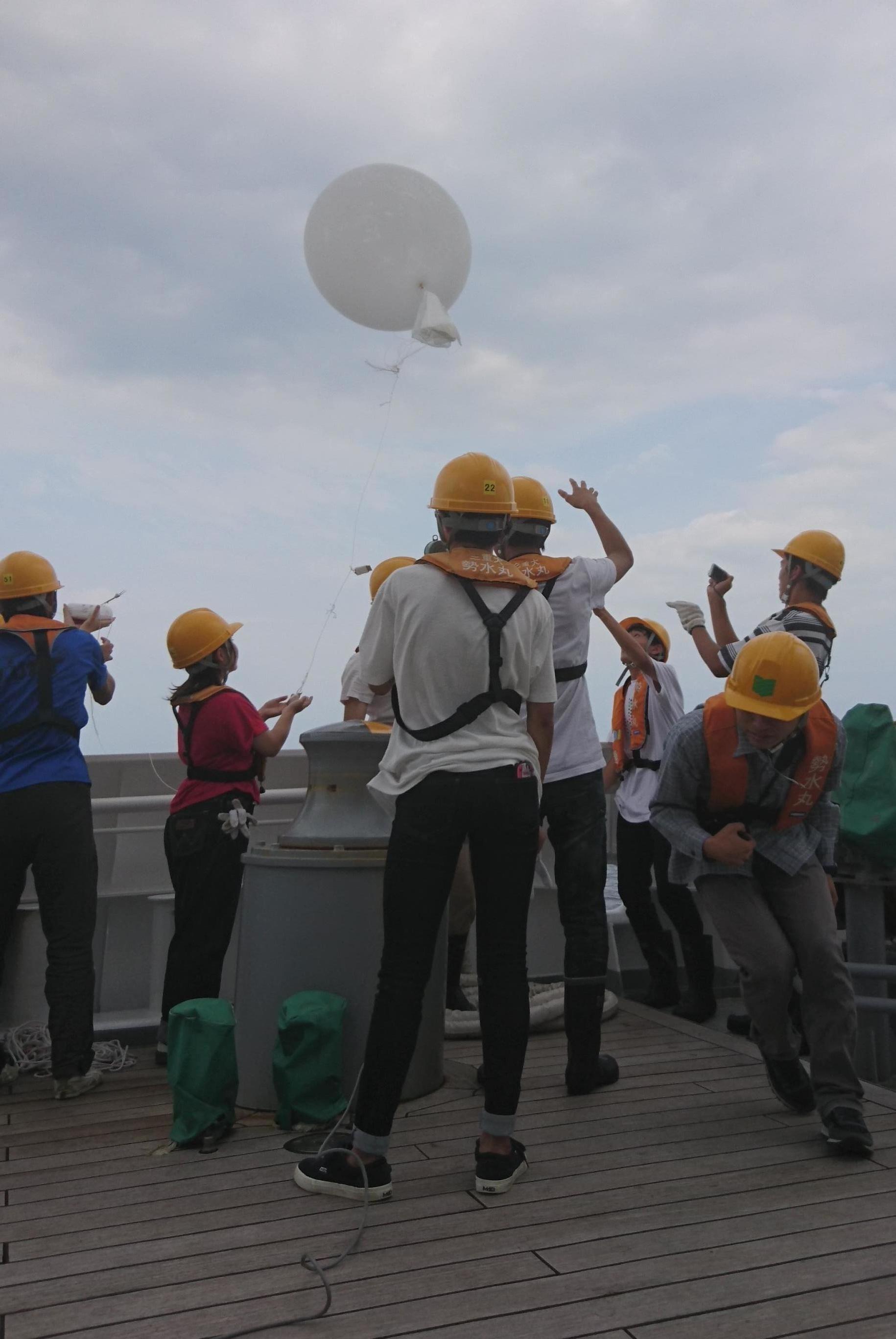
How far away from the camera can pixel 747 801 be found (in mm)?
3693

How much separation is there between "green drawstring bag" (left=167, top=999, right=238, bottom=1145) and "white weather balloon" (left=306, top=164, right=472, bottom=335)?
3.13m

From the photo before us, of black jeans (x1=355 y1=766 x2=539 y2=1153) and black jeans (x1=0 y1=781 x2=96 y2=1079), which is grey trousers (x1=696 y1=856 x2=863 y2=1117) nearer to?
black jeans (x1=355 y1=766 x2=539 y2=1153)

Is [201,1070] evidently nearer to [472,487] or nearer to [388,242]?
[472,487]

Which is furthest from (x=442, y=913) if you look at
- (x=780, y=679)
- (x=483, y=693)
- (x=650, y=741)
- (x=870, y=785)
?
(x=650, y=741)

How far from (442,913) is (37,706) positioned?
2.05 meters

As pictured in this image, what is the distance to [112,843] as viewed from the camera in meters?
5.61

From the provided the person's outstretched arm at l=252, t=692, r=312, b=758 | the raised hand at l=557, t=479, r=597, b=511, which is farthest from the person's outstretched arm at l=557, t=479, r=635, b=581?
the person's outstretched arm at l=252, t=692, r=312, b=758

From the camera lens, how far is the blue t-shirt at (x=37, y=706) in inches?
169

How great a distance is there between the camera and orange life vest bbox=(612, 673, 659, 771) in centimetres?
591

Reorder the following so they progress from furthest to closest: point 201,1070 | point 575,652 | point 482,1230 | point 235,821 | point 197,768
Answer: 1. point 197,768
2. point 235,821
3. point 575,652
4. point 201,1070
5. point 482,1230

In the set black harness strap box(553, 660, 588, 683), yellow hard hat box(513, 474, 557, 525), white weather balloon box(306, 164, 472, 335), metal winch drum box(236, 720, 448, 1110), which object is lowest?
metal winch drum box(236, 720, 448, 1110)

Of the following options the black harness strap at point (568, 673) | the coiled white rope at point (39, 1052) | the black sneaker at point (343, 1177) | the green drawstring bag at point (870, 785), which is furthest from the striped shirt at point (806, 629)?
the coiled white rope at point (39, 1052)

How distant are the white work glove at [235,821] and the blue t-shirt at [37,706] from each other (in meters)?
0.58

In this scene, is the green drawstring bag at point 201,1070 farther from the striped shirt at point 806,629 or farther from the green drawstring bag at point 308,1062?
the striped shirt at point 806,629
